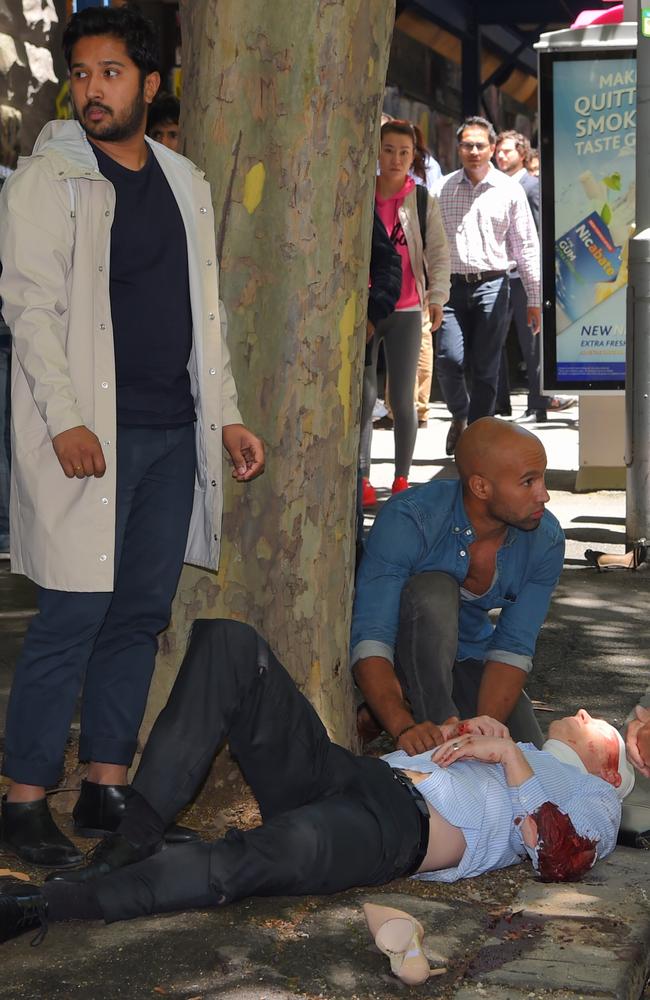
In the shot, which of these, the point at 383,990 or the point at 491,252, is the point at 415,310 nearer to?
the point at 491,252

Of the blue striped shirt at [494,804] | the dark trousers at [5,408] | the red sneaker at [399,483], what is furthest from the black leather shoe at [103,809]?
the red sneaker at [399,483]

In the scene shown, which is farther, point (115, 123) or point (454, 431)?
point (454, 431)

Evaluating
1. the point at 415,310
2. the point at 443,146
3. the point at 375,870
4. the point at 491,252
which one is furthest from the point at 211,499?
the point at 443,146

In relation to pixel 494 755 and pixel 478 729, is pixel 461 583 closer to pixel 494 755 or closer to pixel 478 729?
pixel 478 729

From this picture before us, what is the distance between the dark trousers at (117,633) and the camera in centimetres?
403

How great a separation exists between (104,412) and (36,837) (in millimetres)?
1056

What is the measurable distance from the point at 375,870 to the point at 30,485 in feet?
3.97

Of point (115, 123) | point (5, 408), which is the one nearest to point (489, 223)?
point (5, 408)

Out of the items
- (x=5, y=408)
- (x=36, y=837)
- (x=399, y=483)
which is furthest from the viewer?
(x=399, y=483)

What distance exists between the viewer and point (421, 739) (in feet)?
13.7

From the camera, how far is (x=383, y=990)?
10.9ft

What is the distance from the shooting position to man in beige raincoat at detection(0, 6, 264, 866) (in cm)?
383

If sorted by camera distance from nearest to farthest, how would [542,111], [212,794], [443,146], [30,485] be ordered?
[30,485], [212,794], [542,111], [443,146]

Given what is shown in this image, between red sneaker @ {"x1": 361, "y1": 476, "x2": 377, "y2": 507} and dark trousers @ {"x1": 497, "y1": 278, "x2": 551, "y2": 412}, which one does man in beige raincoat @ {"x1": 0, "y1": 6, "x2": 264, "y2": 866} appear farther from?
dark trousers @ {"x1": 497, "y1": 278, "x2": 551, "y2": 412}
